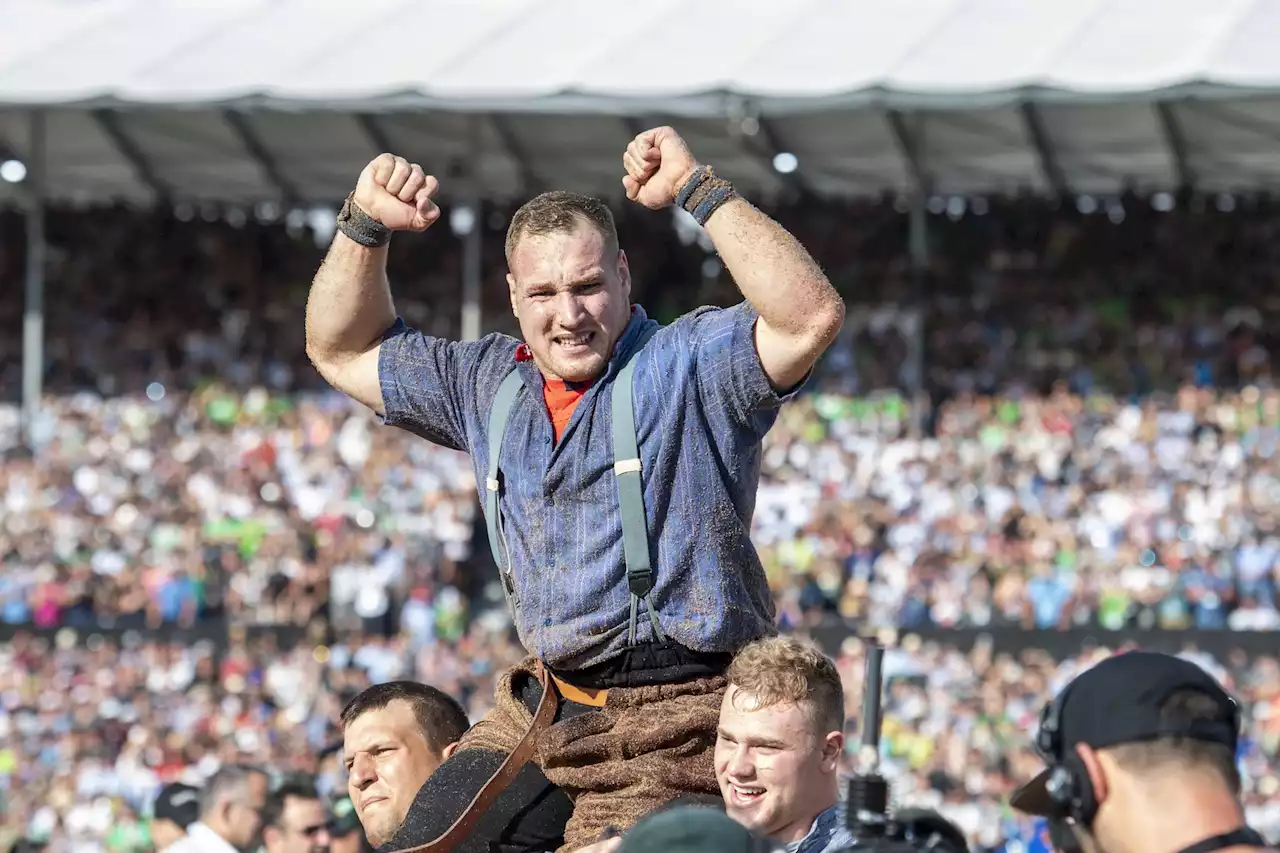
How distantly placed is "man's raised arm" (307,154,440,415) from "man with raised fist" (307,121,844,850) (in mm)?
82

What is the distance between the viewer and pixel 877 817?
2.96 m

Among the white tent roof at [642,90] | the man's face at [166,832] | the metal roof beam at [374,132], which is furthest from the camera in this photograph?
the metal roof beam at [374,132]

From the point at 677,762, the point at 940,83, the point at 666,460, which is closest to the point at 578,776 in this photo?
the point at 677,762

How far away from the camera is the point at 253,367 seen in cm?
2102

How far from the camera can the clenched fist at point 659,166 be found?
3877 millimetres

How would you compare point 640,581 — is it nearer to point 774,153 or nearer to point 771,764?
point 771,764

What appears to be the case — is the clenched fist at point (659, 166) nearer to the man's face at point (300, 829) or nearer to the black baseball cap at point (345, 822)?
the black baseball cap at point (345, 822)

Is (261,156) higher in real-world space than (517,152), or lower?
higher

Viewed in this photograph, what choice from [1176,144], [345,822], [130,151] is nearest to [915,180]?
[1176,144]

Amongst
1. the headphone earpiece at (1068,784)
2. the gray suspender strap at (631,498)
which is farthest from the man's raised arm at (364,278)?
the headphone earpiece at (1068,784)

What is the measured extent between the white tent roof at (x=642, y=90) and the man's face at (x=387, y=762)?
42.4 ft

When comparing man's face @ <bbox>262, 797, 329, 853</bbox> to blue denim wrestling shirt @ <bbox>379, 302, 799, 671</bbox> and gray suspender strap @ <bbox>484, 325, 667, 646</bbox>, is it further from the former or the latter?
gray suspender strap @ <bbox>484, 325, 667, 646</bbox>

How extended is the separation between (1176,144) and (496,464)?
16932 mm

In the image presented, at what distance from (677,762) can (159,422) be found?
16.9 metres
